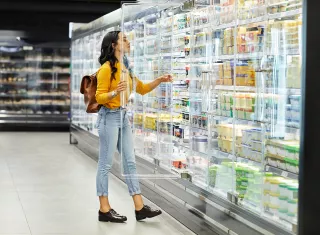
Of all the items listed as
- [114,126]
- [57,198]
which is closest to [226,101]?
[114,126]

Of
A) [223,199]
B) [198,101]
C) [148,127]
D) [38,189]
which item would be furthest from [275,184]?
[38,189]

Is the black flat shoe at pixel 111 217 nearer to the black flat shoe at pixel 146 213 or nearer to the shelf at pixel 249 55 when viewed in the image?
the black flat shoe at pixel 146 213

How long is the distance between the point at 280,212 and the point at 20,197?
392 centimetres

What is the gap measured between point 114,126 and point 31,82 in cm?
1287

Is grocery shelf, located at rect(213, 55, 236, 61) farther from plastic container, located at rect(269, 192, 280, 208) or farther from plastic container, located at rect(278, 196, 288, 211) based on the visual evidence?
plastic container, located at rect(278, 196, 288, 211)

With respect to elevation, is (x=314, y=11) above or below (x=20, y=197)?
above

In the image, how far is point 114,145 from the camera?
6500 mm

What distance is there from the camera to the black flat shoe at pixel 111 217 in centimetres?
650

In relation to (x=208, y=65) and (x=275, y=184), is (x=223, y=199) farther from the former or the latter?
(x=208, y=65)

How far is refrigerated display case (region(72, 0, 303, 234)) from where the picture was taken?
4.79 m

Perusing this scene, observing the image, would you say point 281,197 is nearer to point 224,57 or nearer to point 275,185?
point 275,185

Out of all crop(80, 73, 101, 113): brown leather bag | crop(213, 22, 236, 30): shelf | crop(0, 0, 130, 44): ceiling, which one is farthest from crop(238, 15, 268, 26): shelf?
crop(0, 0, 130, 44): ceiling

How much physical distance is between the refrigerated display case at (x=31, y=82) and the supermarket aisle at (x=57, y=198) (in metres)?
5.74

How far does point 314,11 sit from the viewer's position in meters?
4.14
